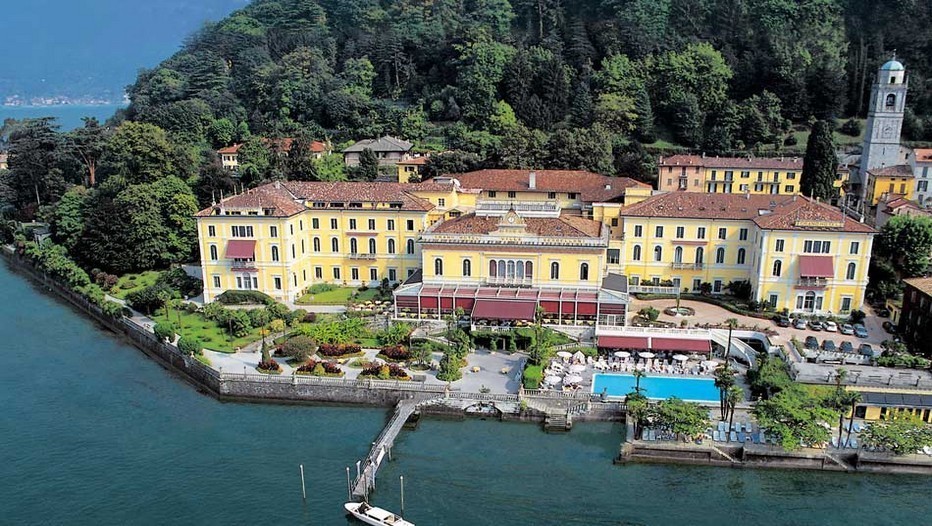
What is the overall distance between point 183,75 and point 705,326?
92547mm

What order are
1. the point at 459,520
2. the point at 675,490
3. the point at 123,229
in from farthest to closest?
1. the point at 123,229
2. the point at 675,490
3. the point at 459,520

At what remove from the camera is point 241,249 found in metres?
51.0

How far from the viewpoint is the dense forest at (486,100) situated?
6812 cm

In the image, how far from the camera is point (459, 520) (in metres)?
28.8

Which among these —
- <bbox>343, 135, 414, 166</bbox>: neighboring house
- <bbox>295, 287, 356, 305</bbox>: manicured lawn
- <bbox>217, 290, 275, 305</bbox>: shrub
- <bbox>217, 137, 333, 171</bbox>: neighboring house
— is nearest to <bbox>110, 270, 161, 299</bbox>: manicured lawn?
<bbox>217, 290, 275, 305</bbox>: shrub

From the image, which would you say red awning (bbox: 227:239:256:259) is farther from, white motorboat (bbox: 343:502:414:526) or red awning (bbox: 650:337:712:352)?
red awning (bbox: 650:337:712:352)

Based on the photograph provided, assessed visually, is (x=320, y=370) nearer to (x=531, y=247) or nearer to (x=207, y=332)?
(x=207, y=332)

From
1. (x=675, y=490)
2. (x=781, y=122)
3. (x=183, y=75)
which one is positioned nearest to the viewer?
(x=675, y=490)

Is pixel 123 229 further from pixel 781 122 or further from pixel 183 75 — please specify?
pixel 781 122

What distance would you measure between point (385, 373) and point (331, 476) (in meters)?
8.38

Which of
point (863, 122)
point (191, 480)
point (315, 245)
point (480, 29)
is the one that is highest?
point (480, 29)

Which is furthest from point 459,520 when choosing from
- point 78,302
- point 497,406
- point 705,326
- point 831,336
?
point 78,302

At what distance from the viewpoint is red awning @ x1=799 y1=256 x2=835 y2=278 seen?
45.3 metres

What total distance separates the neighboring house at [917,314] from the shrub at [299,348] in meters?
33.7
